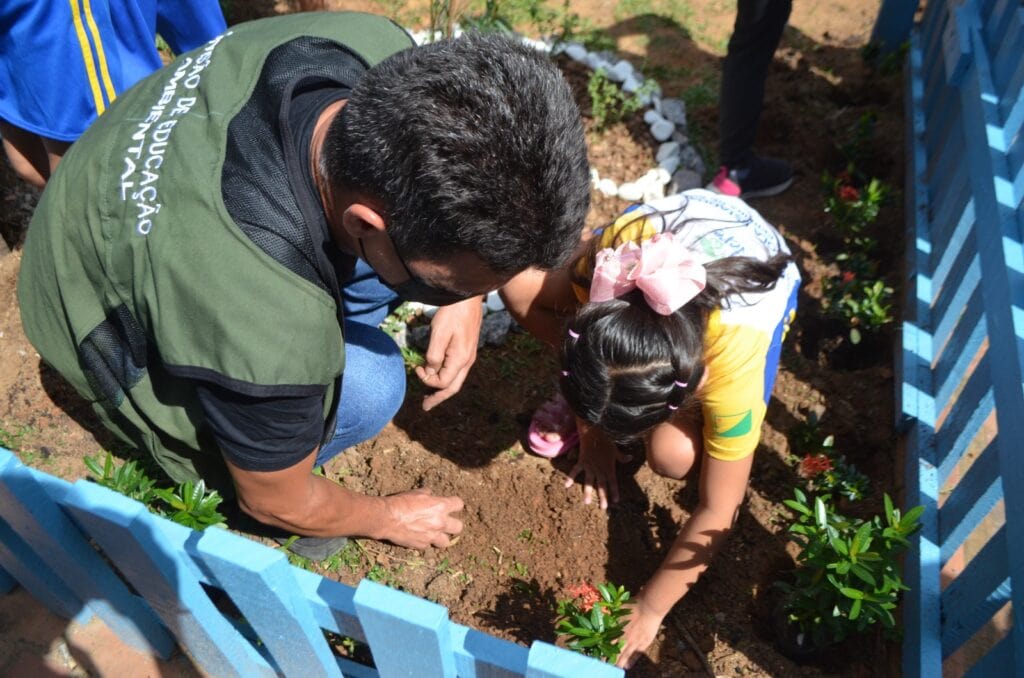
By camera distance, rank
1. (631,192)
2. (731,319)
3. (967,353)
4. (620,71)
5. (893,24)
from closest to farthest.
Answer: (731,319)
(967,353)
(631,192)
(620,71)
(893,24)

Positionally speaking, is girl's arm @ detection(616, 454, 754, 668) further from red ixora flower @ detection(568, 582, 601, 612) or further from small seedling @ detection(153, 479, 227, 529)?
small seedling @ detection(153, 479, 227, 529)

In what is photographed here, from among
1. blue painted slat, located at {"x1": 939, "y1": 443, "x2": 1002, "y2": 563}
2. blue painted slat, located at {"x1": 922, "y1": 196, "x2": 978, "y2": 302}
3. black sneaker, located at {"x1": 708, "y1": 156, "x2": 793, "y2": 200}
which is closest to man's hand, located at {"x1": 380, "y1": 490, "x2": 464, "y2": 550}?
blue painted slat, located at {"x1": 939, "y1": 443, "x2": 1002, "y2": 563}

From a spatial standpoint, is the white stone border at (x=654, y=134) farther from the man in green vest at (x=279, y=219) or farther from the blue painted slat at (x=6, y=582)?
the blue painted slat at (x=6, y=582)

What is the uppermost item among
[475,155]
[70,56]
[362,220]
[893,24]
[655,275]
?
[475,155]

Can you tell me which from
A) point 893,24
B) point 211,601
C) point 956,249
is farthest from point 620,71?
point 211,601

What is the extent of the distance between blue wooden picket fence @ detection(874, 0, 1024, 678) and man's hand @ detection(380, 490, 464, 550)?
1.37 meters

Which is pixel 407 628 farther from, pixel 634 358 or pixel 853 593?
pixel 853 593

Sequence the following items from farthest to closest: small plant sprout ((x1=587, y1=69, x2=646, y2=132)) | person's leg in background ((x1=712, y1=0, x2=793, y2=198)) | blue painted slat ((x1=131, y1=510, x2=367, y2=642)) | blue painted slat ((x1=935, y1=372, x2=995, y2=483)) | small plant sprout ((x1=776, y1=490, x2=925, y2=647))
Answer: small plant sprout ((x1=587, y1=69, x2=646, y2=132))
person's leg in background ((x1=712, y1=0, x2=793, y2=198))
blue painted slat ((x1=935, y1=372, x2=995, y2=483))
small plant sprout ((x1=776, y1=490, x2=925, y2=647))
blue painted slat ((x1=131, y1=510, x2=367, y2=642))

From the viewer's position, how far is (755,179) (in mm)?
3631

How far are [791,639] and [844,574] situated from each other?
1.11 ft

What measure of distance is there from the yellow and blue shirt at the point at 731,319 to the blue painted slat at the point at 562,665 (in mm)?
858

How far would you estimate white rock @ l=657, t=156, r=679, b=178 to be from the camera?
12.2ft

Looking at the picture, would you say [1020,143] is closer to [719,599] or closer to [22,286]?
[719,599]

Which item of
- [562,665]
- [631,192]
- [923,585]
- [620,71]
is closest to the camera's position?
[562,665]
